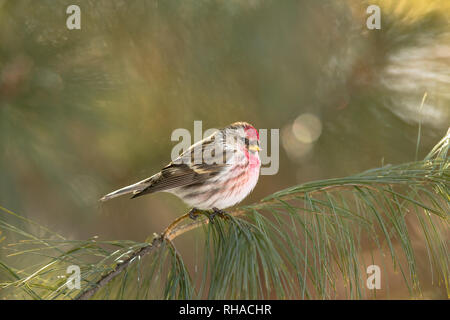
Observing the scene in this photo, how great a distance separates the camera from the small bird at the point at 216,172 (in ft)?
4.58

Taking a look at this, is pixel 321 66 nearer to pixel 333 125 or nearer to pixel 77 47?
pixel 333 125

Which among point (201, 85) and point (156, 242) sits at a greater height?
point (201, 85)

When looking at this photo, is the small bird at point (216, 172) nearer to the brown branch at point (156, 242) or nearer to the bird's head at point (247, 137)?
the bird's head at point (247, 137)

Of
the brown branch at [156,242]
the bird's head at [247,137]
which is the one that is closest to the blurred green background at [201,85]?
the bird's head at [247,137]

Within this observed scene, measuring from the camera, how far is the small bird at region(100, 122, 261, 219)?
4.58 feet

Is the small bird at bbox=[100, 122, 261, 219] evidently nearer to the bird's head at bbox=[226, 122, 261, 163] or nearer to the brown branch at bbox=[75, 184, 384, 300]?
the bird's head at bbox=[226, 122, 261, 163]

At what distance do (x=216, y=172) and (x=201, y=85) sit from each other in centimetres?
33

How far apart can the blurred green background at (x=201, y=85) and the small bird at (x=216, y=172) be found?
80mm

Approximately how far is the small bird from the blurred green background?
80 mm

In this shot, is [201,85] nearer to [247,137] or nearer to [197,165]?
[247,137]

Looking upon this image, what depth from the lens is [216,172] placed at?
5.03ft

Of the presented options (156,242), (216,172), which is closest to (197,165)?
(216,172)
